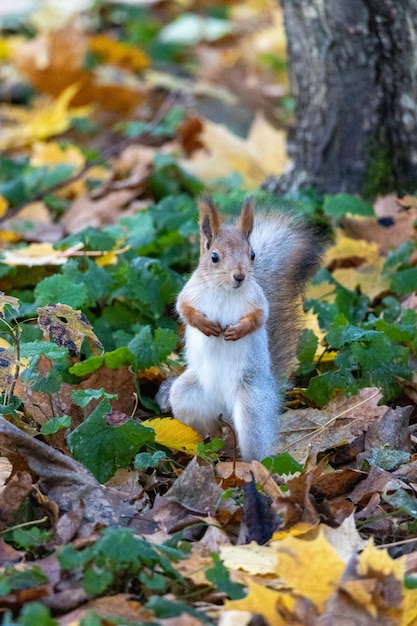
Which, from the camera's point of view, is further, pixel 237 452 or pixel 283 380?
pixel 283 380

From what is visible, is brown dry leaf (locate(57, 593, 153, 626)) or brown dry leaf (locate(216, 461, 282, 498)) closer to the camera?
brown dry leaf (locate(57, 593, 153, 626))

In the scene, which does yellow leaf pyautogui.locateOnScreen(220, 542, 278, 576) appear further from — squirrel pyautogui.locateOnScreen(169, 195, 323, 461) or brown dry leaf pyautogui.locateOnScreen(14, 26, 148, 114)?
brown dry leaf pyautogui.locateOnScreen(14, 26, 148, 114)

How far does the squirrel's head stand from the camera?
246 centimetres

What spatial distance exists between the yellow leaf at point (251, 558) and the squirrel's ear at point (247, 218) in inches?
34.7

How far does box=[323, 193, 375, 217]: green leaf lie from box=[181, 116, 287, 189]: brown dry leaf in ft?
2.92

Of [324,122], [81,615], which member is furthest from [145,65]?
[81,615]

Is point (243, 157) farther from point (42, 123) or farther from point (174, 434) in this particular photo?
point (174, 434)

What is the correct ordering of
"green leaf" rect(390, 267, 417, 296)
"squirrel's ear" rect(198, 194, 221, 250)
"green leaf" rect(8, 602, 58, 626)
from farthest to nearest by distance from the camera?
"green leaf" rect(390, 267, 417, 296)
"squirrel's ear" rect(198, 194, 221, 250)
"green leaf" rect(8, 602, 58, 626)

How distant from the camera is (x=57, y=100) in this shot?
597 centimetres

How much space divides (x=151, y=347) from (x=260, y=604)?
1.10 meters

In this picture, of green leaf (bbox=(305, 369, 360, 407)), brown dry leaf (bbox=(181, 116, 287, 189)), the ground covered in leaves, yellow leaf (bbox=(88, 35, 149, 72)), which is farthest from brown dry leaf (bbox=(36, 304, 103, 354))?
yellow leaf (bbox=(88, 35, 149, 72))

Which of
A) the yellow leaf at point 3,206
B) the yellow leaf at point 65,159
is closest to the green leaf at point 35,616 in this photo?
the yellow leaf at point 3,206

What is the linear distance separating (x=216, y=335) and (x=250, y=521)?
59cm

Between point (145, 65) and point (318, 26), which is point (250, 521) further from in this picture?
point (145, 65)
